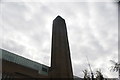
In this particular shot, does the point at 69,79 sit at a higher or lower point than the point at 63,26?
lower

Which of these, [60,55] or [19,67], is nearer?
[60,55]

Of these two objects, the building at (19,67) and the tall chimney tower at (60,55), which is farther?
the building at (19,67)

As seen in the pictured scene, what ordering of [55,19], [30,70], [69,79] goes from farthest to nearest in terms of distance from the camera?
1. [30,70]
2. [55,19]
3. [69,79]

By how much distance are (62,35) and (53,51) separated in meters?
1.90

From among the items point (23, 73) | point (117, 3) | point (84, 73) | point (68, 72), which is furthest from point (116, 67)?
point (23, 73)

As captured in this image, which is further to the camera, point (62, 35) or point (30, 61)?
point (30, 61)

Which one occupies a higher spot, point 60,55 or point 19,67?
point 60,55

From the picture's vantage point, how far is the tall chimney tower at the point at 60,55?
1230 cm

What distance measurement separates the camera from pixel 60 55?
12.9m

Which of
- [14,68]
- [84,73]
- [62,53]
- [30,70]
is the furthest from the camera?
[30,70]

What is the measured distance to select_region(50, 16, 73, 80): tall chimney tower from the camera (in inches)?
484

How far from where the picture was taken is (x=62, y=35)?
14.3 metres

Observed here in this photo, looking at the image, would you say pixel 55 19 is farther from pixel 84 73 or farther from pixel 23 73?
pixel 23 73

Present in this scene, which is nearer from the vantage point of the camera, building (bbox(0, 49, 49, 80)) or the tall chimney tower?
the tall chimney tower
